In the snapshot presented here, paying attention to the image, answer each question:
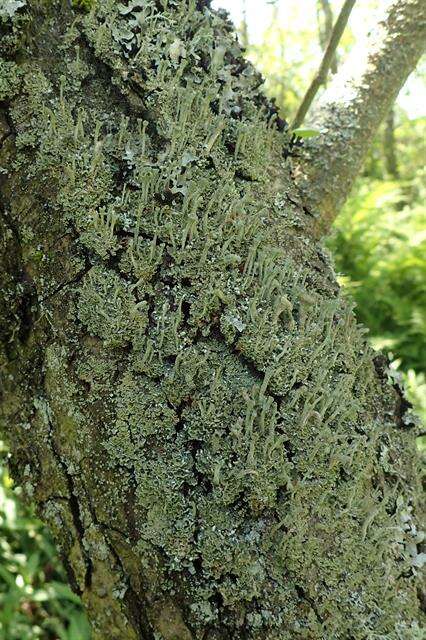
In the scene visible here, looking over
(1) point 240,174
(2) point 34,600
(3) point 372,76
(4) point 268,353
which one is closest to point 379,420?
(4) point 268,353

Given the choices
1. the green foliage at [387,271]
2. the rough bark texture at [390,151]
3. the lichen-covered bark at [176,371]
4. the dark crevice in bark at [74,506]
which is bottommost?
the dark crevice in bark at [74,506]

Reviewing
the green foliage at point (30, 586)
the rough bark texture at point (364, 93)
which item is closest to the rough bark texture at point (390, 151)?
the green foliage at point (30, 586)

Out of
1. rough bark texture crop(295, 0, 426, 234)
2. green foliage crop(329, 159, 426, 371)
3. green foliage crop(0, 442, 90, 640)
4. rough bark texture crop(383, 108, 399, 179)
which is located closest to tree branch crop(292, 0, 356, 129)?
rough bark texture crop(295, 0, 426, 234)

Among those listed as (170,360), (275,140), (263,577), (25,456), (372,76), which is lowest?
(25,456)

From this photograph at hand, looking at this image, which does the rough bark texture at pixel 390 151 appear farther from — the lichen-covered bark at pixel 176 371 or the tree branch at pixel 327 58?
the lichen-covered bark at pixel 176 371

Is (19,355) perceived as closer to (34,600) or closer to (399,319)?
(34,600)
